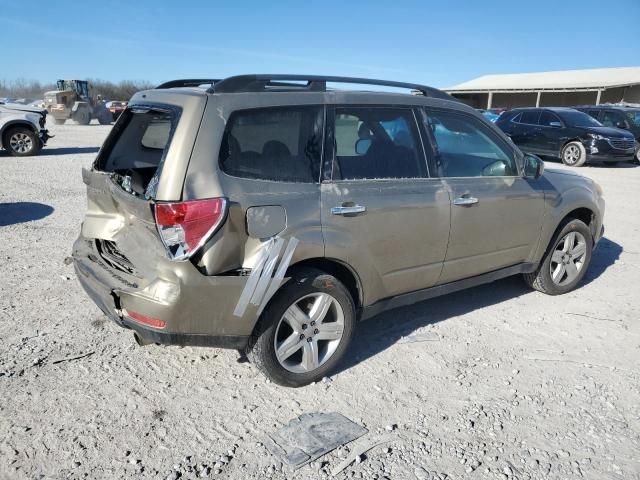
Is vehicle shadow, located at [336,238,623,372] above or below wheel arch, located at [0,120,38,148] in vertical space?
below

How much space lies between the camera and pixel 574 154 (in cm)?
1503

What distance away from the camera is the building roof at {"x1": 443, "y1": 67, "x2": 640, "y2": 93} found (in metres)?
35.0

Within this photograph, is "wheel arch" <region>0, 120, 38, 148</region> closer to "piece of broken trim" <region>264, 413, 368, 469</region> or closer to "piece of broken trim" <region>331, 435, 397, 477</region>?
"piece of broken trim" <region>264, 413, 368, 469</region>

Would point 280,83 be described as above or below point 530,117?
above

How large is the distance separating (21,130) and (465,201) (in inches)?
555

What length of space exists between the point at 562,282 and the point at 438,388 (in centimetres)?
231

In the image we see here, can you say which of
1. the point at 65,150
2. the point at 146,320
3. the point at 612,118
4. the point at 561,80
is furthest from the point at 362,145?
the point at 561,80

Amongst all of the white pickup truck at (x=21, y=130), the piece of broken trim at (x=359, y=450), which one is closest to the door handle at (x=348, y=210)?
the piece of broken trim at (x=359, y=450)

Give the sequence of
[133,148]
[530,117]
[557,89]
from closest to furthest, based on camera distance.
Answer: [133,148]
[530,117]
[557,89]

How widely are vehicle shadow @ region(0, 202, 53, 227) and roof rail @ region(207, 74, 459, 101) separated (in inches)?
200

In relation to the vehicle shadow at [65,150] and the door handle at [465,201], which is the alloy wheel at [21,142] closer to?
the vehicle shadow at [65,150]

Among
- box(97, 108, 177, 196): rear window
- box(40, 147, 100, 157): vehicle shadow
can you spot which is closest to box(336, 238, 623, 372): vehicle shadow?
box(97, 108, 177, 196): rear window

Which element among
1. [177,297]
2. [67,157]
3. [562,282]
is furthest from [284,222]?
[67,157]

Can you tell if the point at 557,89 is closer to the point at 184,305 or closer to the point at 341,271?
the point at 341,271
